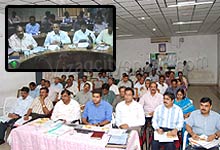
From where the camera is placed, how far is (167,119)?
3.78m

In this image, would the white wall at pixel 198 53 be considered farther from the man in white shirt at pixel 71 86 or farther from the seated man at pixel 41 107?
the seated man at pixel 41 107

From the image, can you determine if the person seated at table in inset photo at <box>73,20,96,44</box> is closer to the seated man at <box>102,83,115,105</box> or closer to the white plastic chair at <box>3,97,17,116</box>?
the seated man at <box>102,83,115,105</box>

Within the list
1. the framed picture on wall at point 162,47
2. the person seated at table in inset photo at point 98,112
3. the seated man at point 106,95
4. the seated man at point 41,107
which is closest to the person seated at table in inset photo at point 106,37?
the person seated at table in inset photo at point 98,112

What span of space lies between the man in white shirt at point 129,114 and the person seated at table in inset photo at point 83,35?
2483 millimetres

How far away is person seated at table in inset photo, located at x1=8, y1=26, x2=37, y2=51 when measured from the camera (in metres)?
1.70

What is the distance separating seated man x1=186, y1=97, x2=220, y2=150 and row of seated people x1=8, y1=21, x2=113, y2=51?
223 cm

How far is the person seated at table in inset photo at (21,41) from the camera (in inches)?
66.8

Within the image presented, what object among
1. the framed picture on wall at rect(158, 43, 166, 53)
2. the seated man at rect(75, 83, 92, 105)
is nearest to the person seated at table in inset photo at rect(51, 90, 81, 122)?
the seated man at rect(75, 83, 92, 105)

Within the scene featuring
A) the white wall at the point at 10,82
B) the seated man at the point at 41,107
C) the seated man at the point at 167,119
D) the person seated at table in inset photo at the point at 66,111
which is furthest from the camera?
the white wall at the point at 10,82

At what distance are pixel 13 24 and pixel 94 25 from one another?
1.86ft

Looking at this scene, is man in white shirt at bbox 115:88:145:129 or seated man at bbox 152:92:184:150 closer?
seated man at bbox 152:92:184:150

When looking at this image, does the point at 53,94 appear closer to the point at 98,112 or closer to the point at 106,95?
the point at 106,95

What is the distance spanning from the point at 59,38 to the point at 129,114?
2583 millimetres

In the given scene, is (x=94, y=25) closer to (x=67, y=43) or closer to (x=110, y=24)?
(x=110, y=24)
